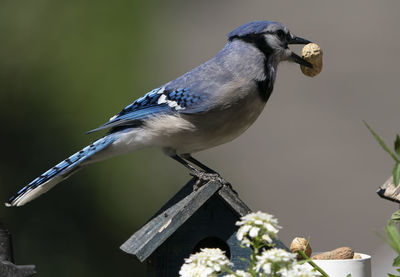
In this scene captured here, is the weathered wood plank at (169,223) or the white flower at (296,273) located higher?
the weathered wood plank at (169,223)

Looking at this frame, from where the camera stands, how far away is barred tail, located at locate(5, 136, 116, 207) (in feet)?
5.96

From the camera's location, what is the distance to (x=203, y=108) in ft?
6.19

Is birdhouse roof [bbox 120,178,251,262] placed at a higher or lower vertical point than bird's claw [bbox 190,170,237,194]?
lower

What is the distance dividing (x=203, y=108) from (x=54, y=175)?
43 centimetres

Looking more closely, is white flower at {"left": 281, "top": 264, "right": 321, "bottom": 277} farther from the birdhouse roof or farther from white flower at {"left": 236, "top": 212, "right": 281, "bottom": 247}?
the birdhouse roof

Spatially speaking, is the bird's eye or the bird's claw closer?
the bird's claw

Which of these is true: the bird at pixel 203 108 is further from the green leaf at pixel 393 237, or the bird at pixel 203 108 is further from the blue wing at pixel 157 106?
the green leaf at pixel 393 237

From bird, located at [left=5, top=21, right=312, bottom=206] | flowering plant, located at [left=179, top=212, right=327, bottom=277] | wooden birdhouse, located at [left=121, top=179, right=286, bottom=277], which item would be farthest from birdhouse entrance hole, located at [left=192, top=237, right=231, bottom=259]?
flowering plant, located at [left=179, top=212, right=327, bottom=277]

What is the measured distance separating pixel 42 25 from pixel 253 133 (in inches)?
111

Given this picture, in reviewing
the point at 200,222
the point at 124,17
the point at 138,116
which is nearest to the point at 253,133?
the point at 124,17

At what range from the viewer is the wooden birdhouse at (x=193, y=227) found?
1.57m

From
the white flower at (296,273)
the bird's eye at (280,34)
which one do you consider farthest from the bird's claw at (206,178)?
the white flower at (296,273)

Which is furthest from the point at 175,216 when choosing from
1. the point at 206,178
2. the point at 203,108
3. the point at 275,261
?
the point at 275,261

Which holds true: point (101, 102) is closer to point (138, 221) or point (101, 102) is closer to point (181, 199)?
point (138, 221)
